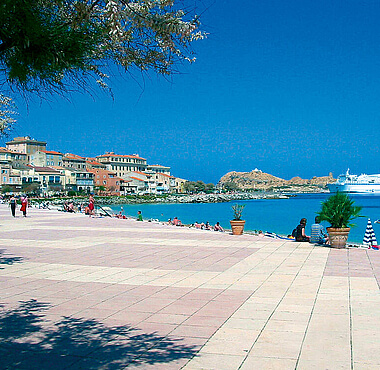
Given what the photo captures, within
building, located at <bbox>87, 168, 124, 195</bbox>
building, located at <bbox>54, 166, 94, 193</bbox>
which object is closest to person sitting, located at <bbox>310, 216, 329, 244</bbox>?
building, located at <bbox>54, 166, 94, 193</bbox>

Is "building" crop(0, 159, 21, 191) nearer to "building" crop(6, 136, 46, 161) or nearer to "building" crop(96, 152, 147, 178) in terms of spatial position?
"building" crop(6, 136, 46, 161)

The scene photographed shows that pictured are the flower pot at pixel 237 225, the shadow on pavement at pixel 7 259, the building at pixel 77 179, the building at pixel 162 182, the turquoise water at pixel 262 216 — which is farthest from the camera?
the building at pixel 162 182

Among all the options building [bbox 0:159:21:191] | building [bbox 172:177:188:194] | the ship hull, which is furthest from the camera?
building [bbox 172:177:188:194]

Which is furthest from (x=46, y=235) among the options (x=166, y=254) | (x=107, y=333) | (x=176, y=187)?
(x=176, y=187)

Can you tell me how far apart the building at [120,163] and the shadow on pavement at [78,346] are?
132 metres

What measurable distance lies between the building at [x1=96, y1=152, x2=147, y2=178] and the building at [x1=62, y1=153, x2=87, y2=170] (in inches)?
512

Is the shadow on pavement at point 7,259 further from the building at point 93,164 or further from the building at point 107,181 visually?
the building at point 93,164

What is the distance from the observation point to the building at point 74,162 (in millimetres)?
121750

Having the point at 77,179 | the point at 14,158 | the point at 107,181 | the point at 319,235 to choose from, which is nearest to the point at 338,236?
the point at 319,235

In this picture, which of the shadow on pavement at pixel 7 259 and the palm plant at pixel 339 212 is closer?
the shadow on pavement at pixel 7 259

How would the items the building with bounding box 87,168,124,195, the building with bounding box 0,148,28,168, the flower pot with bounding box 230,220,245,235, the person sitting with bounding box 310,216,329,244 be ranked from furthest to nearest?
the building with bounding box 87,168,124,195, the building with bounding box 0,148,28,168, the flower pot with bounding box 230,220,245,235, the person sitting with bounding box 310,216,329,244

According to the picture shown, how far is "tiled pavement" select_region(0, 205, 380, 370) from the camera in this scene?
4672 millimetres

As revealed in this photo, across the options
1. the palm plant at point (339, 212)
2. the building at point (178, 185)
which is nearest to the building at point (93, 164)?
the building at point (178, 185)

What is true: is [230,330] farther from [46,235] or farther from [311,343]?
[46,235]
